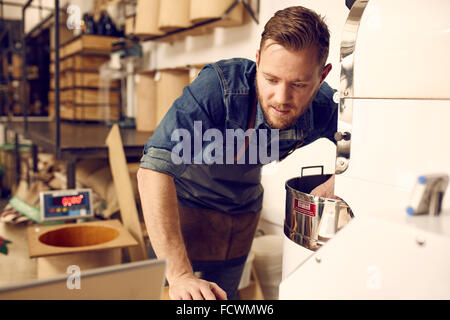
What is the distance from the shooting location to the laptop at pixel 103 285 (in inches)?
13.4

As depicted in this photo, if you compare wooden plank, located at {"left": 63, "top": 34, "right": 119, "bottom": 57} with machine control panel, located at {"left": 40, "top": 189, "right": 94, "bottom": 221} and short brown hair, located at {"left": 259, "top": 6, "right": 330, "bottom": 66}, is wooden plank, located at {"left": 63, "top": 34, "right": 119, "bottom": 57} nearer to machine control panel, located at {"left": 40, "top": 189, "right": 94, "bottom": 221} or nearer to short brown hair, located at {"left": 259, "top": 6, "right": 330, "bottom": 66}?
machine control panel, located at {"left": 40, "top": 189, "right": 94, "bottom": 221}

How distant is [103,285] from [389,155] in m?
0.39

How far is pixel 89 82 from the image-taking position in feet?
10.0

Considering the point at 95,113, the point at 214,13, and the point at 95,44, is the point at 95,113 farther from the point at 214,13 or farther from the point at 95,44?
the point at 214,13

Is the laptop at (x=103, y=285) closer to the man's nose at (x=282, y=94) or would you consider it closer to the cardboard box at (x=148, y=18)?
the man's nose at (x=282, y=94)

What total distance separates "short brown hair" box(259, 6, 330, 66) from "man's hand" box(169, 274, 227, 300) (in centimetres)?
38

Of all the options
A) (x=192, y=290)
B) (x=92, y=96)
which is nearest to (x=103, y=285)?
(x=192, y=290)

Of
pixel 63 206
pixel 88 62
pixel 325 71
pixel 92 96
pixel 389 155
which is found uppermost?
pixel 88 62

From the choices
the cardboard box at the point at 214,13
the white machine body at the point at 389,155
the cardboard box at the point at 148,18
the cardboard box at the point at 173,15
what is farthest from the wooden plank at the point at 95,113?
the white machine body at the point at 389,155

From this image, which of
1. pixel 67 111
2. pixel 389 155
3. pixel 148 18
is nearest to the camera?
pixel 389 155

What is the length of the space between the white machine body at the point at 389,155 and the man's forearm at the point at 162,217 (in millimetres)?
265

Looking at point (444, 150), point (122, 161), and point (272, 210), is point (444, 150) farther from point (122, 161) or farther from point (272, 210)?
point (122, 161)

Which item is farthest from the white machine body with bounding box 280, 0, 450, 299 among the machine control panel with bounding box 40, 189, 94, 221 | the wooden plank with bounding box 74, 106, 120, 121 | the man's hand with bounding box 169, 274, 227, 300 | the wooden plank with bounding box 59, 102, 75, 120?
the wooden plank with bounding box 59, 102, 75, 120
